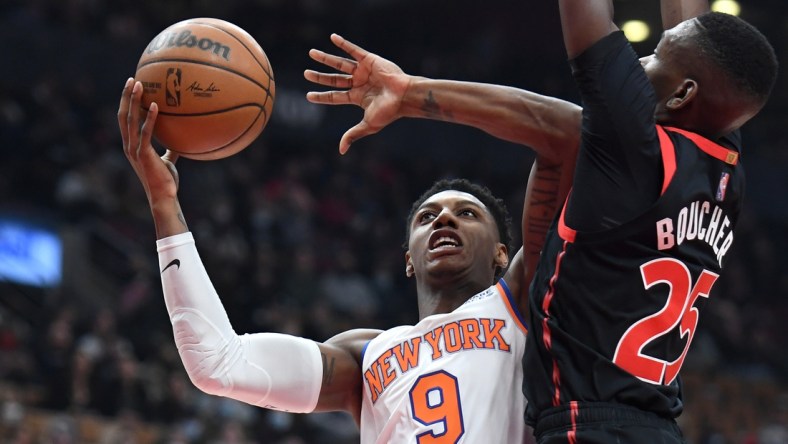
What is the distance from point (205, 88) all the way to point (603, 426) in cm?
165

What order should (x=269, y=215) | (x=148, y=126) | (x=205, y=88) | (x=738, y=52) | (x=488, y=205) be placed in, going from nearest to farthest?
(x=738, y=52) < (x=148, y=126) < (x=205, y=88) < (x=488, y=205) < (x=269, y=215)

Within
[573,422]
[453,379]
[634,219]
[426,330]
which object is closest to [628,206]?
[634,219]

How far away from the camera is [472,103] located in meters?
3.04

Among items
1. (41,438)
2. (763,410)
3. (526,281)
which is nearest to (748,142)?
(763,410)

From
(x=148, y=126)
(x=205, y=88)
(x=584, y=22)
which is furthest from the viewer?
(x=205, y=88)

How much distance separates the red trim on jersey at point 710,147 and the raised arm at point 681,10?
0.70m

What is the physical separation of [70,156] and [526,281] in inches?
407

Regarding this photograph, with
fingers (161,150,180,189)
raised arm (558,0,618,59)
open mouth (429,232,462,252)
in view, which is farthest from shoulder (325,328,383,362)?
raised arm (558,0,618,59)

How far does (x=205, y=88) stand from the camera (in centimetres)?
354

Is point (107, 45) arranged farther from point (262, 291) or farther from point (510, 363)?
point (510, 363)

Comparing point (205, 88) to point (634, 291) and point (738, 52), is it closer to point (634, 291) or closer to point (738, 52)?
point (634, 291)

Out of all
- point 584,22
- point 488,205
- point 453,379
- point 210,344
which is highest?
point 584,22

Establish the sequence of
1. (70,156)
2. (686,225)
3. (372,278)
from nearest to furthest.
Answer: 1. (686,225)
2. (70,156)
3. (372,278)

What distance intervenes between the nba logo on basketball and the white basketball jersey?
3.95 feet
